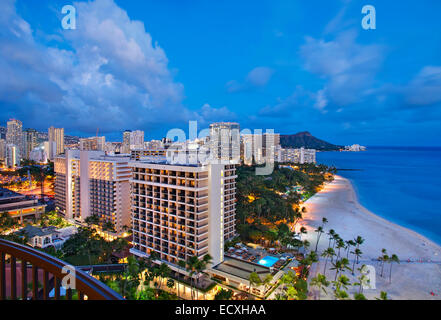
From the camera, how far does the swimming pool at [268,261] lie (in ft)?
81.6

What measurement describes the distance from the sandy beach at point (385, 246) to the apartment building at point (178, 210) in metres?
12.3

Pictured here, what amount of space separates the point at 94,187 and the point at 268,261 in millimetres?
28674

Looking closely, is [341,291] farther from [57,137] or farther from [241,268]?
[57,137]

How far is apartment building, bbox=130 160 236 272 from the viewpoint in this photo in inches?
913

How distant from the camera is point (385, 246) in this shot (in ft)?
107

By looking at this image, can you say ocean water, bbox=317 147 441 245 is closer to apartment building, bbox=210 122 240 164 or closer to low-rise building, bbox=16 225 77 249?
apartment building, bbox=210 122 240 164

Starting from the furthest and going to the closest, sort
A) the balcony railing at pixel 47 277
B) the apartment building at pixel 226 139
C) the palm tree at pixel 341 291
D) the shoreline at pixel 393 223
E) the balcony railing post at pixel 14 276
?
1. the apartment building at pixel 226 139
2. the shoreline at pixel 393 223
3. the palm tree at pixel 341 291
4. the balcony railing post at pixel 14 276
5. the balcony railing at pixel 47 277

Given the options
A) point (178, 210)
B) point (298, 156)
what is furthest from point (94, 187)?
point (298, 156)

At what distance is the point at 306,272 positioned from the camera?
80.7ft

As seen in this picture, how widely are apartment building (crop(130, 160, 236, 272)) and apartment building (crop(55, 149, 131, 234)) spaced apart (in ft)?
33.1

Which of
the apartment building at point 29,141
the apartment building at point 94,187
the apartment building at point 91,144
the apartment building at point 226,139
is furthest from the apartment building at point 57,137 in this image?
the apartment building at point 94,187

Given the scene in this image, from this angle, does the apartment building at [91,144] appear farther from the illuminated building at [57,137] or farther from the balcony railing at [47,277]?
the balcony railing at [47,277]
